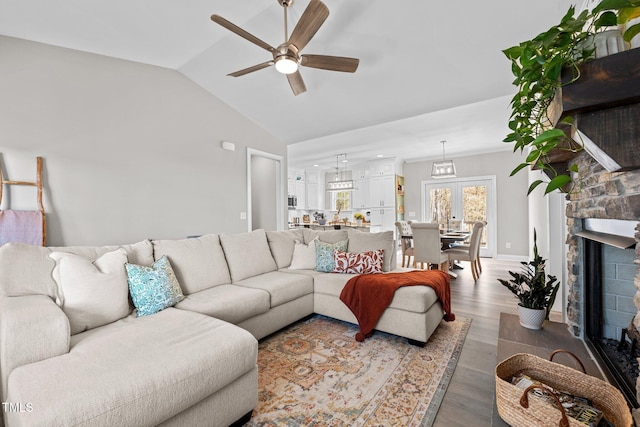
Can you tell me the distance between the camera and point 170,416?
3.97 feet

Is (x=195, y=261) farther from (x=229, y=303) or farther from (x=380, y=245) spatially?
(x=380, y=245)

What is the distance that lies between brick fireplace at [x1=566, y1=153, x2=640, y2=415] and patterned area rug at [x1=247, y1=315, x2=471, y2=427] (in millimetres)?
934

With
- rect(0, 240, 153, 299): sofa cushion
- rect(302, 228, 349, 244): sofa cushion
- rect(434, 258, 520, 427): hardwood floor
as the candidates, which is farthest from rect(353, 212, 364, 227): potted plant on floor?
rect(0, 240, 153, 299): sofa cushion

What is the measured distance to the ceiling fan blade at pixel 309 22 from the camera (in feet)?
6.34

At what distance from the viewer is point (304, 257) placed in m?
3.35

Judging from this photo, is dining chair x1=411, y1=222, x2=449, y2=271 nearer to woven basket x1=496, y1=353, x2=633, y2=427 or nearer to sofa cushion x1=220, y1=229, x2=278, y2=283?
sofa cushion x1=220, y1=229, x2=278, y2=283

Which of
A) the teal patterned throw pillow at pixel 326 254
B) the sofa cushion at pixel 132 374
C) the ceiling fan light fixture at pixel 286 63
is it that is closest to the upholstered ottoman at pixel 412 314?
the teal patterned throw pillow at pixel 326 254

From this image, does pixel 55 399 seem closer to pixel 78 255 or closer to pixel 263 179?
pixel 78 255

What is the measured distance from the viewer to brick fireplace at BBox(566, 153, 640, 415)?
102cm

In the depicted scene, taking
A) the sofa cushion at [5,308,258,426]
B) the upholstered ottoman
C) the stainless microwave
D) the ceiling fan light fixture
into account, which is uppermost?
the ceiling fan light fixture

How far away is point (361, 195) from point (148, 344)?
24.0 ft

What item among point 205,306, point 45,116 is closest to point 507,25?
point 205,306

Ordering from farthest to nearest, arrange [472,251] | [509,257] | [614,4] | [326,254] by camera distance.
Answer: [509,257], [472,251], [326,254], [614,4]

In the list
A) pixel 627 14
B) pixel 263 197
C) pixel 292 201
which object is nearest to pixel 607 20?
pixel 627 14
